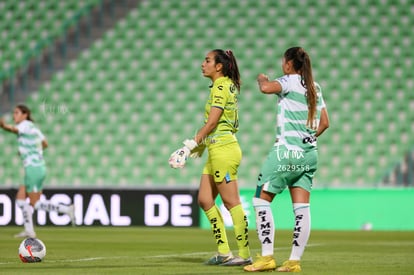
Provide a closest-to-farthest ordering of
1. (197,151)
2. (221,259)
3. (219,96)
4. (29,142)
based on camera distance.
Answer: (219,96) < (221,259) < (197,151) < (29,142)

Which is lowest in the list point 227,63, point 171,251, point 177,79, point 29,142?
point 171,251

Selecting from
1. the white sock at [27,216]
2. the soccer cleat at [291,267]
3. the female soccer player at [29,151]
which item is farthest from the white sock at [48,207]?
the soccer cleat at [291,267]

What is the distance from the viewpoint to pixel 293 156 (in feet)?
25.1

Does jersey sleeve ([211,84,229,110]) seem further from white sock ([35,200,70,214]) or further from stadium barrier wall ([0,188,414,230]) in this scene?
stadium barrier wall ([0,188,414,230])

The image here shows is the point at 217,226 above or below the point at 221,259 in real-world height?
above

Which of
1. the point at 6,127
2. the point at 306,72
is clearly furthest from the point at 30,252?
the point at 6,127

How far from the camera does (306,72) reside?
301 inches

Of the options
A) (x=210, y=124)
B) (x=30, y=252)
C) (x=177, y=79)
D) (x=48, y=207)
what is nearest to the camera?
(x=210, y=124)

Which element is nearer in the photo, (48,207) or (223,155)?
(223,155)

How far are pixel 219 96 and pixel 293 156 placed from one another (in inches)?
39.5

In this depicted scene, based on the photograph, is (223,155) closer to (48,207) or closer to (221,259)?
(221,259)

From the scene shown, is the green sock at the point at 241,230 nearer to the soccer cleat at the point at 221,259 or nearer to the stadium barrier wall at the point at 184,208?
the soccer cleat at the point at 221,259

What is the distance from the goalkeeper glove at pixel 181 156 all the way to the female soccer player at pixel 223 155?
0.23 m

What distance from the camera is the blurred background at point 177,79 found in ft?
66.0
